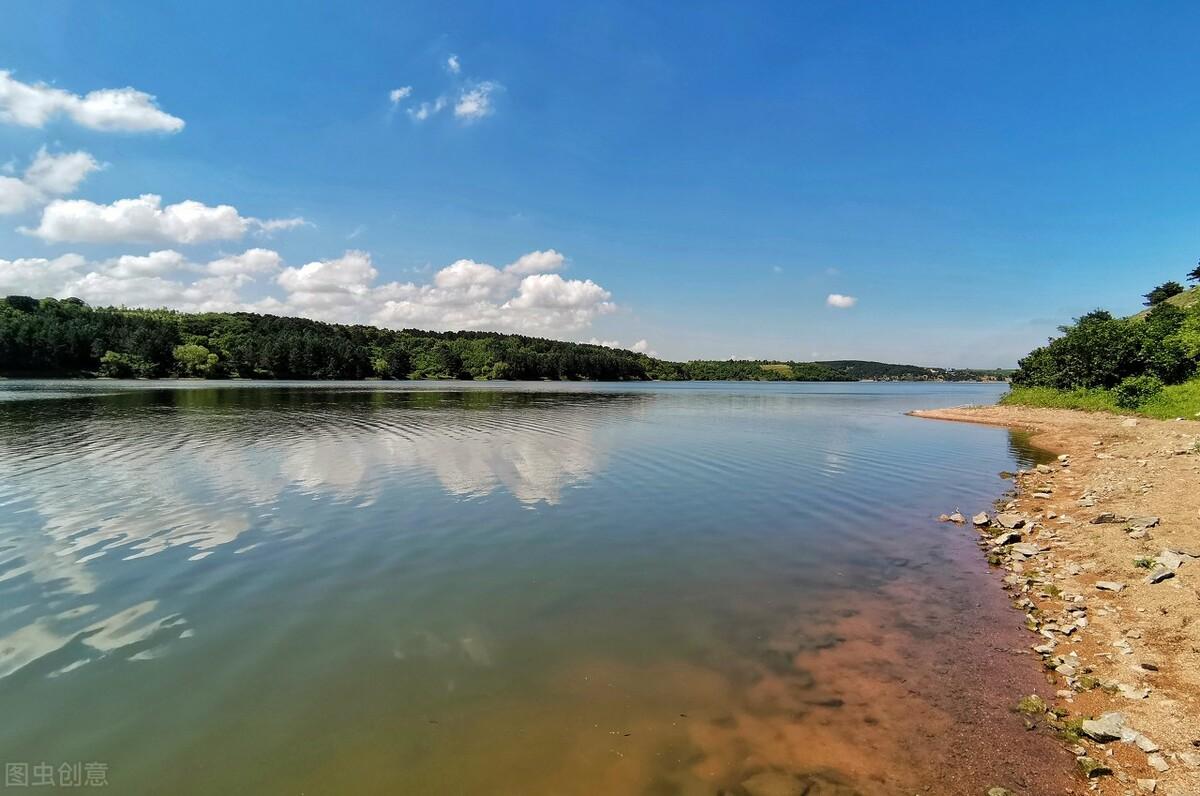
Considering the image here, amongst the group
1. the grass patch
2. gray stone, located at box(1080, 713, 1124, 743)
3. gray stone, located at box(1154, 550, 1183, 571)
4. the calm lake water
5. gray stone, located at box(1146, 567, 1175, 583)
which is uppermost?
the grass patch

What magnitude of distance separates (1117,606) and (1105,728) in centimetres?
456

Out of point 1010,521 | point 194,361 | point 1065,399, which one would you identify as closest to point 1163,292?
point 1065,399

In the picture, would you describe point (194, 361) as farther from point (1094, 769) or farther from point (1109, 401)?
point (1109, 401)

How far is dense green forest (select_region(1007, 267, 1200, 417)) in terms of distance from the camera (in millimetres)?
43625

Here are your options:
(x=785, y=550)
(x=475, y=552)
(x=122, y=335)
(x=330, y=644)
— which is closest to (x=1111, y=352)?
(x=785, y=550)

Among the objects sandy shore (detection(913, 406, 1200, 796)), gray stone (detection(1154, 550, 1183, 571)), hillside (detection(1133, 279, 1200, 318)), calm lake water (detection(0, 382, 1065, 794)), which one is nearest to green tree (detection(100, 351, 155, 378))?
calm lake water (detection(0, 382, 1065, 794))

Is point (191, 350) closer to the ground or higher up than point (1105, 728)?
higher up

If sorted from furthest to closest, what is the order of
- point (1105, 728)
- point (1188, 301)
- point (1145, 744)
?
point (1188, 301) < point (1105, 728) < point (1145, 744)

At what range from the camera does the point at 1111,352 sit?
5206cm

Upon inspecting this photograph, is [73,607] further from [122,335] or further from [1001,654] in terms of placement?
[122,335]

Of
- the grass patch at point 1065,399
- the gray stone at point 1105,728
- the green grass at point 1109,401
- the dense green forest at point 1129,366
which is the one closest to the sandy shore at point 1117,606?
the gray stone at point 1105,728

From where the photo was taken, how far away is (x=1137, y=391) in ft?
150

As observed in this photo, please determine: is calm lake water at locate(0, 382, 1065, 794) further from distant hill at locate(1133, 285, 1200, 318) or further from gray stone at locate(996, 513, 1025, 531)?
distant hill at locate(1133, 285, 1200, 318)

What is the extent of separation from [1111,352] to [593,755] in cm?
6686
